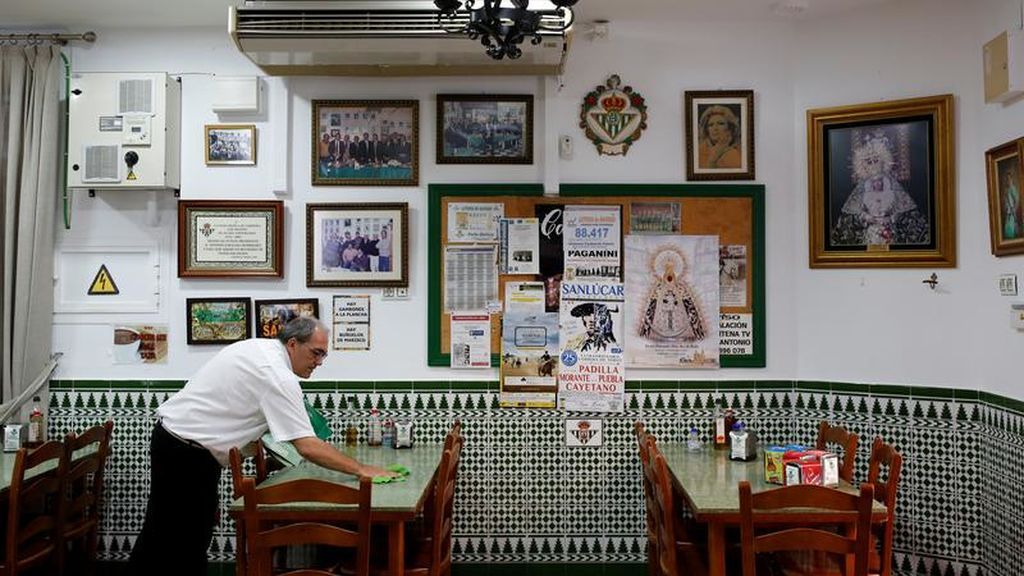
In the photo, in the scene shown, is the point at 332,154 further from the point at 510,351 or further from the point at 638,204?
the point at 638,204

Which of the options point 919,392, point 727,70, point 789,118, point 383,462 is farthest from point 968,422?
point 383,462

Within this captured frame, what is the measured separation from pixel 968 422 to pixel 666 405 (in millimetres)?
1554

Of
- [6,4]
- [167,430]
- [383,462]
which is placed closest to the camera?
[167,430]

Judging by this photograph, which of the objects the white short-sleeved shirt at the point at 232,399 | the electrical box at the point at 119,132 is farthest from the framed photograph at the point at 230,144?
the white short-sleeved shirt at the point at 232,399

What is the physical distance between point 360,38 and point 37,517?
2.85 m

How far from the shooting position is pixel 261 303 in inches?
169

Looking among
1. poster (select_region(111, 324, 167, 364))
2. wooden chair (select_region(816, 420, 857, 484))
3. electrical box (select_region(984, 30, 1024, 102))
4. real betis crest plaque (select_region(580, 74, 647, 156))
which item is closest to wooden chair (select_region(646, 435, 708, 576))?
wooden chair (select_region(816, 420, 857, 484))

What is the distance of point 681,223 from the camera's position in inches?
168

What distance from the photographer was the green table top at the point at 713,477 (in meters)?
2.91

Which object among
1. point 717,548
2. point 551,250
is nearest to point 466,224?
point 551,250

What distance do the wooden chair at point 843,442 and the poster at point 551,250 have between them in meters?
1.60

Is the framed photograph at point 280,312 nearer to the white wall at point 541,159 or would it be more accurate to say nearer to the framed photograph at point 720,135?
the white wall at point 541,159

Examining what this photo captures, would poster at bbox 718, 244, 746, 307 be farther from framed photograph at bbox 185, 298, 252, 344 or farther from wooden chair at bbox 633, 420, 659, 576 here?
framed photograph at bbox 185, 298, 252, 344

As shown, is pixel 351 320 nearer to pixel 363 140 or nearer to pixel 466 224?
pixel 466 224
